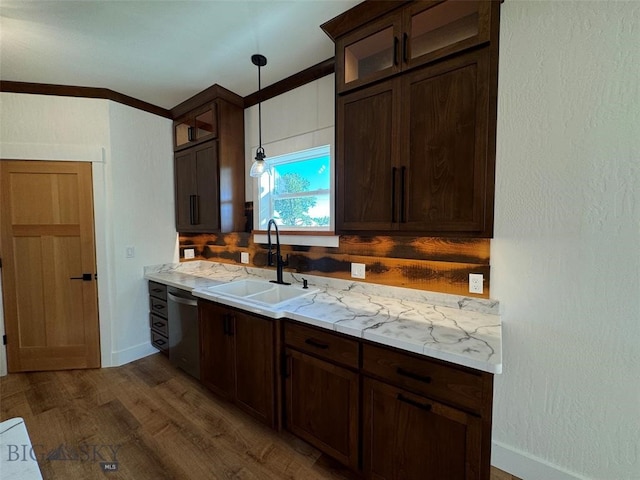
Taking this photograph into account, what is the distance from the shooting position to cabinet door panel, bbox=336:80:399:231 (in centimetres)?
162

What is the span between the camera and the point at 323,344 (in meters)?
1.55

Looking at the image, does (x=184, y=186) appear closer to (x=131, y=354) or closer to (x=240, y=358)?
(x=131, y=354)

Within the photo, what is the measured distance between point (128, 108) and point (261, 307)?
2628 millimetres

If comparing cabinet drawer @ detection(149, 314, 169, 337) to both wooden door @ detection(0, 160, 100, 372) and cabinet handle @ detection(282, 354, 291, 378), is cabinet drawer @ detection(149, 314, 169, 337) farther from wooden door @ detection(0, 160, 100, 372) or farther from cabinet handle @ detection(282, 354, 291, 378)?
cabinet handle @ detection(282, 354, 291, 378)

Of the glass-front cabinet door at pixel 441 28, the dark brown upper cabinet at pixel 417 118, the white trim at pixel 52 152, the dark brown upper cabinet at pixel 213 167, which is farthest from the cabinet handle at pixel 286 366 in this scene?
the white trim at pixel 52 152

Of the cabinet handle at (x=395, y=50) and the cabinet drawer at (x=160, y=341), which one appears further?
the cabinet drawer at (x=160, y=341)

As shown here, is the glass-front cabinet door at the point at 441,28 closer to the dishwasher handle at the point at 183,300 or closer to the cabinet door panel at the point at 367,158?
the cabinet door panel at the point at 367,158

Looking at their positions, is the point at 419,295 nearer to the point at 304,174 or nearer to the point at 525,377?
the point at 525,377

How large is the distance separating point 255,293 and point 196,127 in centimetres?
192

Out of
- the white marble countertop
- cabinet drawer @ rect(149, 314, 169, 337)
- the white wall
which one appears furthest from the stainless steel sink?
the white wall

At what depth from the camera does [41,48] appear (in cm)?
201

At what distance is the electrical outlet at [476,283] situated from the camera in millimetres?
1643

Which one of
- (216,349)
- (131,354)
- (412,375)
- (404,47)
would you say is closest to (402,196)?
(404,47)

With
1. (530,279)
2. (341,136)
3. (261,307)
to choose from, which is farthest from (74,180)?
(530,279)
